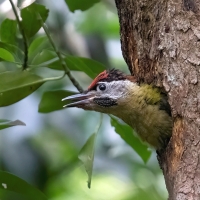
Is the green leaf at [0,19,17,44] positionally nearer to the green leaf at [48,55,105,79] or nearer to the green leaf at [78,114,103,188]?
the green leaf at [48,55,105,79]

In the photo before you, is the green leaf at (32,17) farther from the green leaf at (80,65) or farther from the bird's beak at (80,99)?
the bird's beak at (80,99)

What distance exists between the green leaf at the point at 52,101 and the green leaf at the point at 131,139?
0.90ft

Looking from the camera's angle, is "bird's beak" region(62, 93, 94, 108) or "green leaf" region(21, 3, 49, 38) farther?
"bird's beak" region(62, 93, 94, 108)

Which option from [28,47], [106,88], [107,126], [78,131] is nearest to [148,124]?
[106,88]

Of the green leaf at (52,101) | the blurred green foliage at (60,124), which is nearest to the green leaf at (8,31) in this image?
the blurred green foliage at (60,124)

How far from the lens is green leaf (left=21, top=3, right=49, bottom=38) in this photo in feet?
7.53

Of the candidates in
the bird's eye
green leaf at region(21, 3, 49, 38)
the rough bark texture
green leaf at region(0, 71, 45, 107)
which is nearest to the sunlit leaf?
green leaf at region(21, 3, 49, 38)

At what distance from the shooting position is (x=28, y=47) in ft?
7.79

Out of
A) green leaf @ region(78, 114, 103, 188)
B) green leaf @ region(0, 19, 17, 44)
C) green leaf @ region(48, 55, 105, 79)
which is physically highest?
green leaf @ region(0, 19, 17, 44)

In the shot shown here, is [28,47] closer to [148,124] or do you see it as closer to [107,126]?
[148,124]

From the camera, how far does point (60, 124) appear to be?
316 cm

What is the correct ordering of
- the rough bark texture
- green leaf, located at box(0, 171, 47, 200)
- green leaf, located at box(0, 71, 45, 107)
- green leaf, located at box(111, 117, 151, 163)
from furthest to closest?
1. green leaf, located at box(111, 117, 151, 163)
2. green leaf, located at box(0, 71, 45, 107)
3. green leaf, located at box(0, 171, 47, 200)
4. the rough bark texture

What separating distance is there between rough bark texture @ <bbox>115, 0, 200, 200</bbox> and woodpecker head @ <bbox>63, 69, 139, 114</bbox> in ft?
0.64

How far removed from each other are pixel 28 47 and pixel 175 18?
0.73 metres
